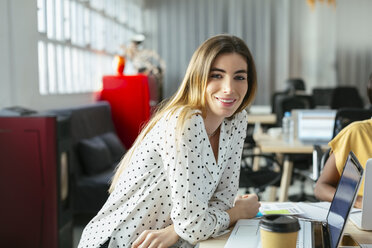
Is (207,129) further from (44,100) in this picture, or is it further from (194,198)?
(44,100)

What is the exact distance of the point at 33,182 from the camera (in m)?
3.07

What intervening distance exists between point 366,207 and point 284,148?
2492 millimetres

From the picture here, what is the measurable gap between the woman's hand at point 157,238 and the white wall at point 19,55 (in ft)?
9.35

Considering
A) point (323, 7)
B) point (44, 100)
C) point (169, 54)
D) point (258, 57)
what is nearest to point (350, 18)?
point (323, 7)

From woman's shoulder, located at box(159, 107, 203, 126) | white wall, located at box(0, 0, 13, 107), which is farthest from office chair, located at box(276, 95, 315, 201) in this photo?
woman's shoulder, located at box(159, 107, 203, 126)

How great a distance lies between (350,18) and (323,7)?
56cm

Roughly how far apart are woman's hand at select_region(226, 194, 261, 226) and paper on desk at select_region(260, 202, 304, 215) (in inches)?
3.8

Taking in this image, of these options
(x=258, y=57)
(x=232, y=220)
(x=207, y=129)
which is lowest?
(x=232, y=220)

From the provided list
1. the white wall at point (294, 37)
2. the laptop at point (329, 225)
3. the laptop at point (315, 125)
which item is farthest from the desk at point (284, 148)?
the white wall at point (294, 37)

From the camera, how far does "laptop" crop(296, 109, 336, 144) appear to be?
3973 millimetres

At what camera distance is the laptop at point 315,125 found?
397 cm

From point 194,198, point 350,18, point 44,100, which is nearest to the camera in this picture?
point 194,198

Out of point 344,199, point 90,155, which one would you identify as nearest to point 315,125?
point 90,155

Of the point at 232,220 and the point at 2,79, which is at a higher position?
the point at 2,79
